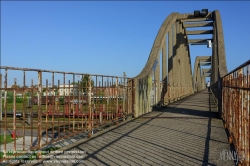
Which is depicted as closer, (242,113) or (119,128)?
(242,113)

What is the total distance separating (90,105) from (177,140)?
213 cm

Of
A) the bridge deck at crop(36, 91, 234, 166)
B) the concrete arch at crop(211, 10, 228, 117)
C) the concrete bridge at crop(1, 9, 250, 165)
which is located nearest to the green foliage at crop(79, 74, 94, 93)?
the concrete bridge at crop(1, 9, 250, 165)

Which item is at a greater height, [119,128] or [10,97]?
[10,97]

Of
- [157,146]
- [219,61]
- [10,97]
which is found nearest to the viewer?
[10,97]

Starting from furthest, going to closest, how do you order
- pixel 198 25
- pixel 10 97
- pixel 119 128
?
pixel 198 25 → pixel 119 128 → pixel 10 97

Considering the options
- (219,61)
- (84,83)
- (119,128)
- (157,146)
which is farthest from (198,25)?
(157,146)

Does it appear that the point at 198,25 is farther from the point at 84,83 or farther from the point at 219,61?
the point at 84,83

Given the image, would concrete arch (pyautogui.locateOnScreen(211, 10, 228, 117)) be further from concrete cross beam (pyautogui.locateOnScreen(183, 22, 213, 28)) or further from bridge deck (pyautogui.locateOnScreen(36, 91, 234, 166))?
concrete cross beam (pyautogui.locateOnScreen(183, 22, 213, 28))

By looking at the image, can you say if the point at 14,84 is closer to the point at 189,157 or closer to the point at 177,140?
the point at 189,157

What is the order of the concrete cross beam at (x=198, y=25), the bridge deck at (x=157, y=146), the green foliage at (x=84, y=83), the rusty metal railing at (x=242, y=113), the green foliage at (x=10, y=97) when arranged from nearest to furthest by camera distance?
the rusty metal railing at (x=242, y=113)
the green foliage at (x=10, y=97)
the bridge deck at (x=157, y=146)
the green foliage at (x=84, y=83)
the concrete cross beam at (x=198, y=25)

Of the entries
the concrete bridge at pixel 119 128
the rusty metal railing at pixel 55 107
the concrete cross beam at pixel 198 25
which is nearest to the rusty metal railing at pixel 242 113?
the concrete bridge at pixel 119 128

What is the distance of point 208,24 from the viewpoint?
1144 inches

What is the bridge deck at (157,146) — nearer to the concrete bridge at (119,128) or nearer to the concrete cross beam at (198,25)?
the concrete bridge at (119,128)

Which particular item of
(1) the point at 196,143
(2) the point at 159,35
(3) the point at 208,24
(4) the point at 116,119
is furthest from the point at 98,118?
(3) the point at 208,24
